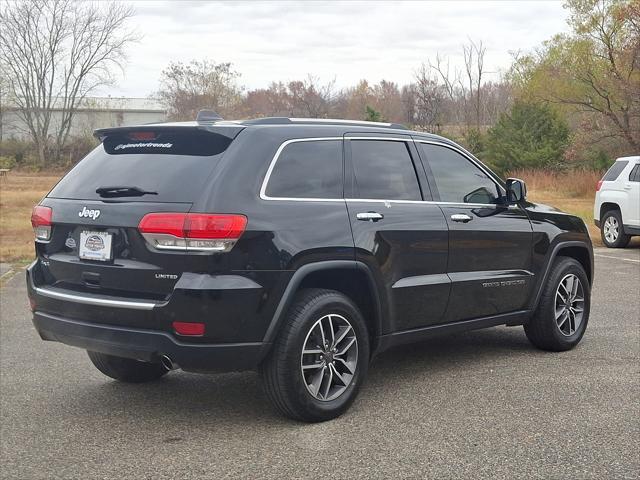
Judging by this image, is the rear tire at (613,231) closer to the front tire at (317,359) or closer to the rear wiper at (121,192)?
the front tire at (317,359)

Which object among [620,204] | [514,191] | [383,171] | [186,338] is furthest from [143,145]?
[620,204]

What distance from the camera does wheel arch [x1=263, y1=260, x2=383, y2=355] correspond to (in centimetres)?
442

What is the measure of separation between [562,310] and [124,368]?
11.5ft

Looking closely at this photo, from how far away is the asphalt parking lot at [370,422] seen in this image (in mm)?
4008

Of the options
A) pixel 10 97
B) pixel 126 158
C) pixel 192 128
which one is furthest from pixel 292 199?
pixel 10 97

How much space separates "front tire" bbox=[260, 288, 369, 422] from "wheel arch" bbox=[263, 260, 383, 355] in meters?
0.09

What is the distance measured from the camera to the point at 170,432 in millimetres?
4594

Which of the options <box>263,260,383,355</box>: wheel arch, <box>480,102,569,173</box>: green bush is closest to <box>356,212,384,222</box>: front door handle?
<box>263,260,383,355</box>: wheel arch

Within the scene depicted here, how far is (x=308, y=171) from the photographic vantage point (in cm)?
484

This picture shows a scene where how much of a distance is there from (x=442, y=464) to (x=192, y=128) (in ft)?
7.70

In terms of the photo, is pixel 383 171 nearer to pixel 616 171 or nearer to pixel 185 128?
pixel 185 128

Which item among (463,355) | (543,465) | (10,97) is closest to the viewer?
(543,465)

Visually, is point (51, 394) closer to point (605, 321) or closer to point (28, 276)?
point (28, 276)

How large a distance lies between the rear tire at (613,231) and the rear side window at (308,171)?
11.1 meters
